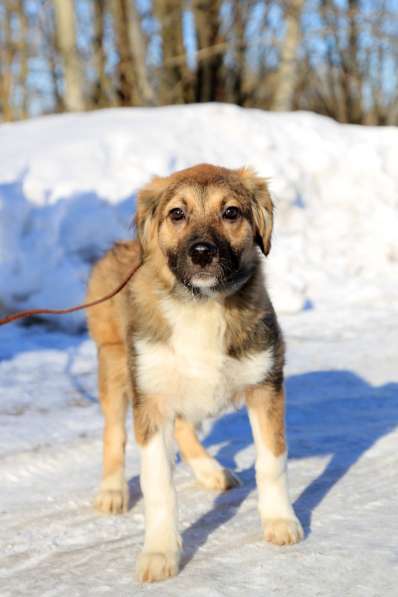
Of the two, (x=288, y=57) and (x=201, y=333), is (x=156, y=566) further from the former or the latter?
(x=288, y=57)

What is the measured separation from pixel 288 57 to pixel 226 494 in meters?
13.3

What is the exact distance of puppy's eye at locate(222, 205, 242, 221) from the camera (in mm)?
3703

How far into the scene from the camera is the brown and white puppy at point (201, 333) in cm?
341

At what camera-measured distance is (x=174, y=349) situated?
3539 mm

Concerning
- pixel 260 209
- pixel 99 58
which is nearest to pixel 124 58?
pixel 99 58

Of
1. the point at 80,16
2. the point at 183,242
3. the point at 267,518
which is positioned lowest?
the point at 267,518

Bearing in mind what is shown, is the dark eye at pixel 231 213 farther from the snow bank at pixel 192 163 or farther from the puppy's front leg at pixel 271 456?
the snow bank at pixel 192 163

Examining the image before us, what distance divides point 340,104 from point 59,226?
1229cm

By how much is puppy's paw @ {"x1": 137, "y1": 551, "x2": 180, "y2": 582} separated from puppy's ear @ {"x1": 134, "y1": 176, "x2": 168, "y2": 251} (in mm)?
1496

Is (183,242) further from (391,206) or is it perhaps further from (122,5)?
(122,5)

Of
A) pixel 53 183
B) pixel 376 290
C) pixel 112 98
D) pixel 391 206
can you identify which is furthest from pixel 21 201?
pixel 112 98

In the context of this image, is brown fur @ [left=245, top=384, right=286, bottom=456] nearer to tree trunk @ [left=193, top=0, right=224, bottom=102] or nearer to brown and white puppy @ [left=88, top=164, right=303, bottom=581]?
brown and white puppy @ [left=88, top=164, right=303, bottom=581]

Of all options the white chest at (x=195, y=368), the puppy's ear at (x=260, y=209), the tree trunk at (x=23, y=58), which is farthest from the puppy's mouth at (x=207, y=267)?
the tree trunk at (x=23, y=58)

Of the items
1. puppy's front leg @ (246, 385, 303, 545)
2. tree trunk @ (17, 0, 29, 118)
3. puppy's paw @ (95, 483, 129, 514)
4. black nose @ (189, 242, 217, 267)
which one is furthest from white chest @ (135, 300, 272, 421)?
tree trunk @ (17, 0, 29, 118)
